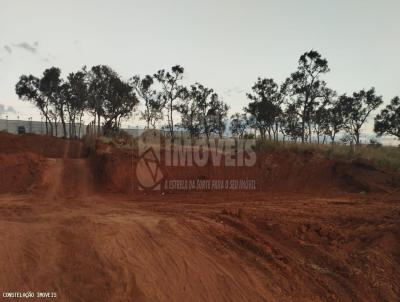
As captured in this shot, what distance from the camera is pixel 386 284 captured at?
562 centimetres

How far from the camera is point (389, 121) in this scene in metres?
34.6

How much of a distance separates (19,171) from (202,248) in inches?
411

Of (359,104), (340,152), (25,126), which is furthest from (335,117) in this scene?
(25,126)

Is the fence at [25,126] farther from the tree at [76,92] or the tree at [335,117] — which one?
the tree at [335,117]

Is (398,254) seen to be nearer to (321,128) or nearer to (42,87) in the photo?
(321,128)

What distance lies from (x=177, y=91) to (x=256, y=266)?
104ft

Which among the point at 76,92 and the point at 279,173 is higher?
the point at 76,92

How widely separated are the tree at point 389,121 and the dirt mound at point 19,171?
100 feet

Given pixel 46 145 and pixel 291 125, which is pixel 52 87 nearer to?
pixel 46 145

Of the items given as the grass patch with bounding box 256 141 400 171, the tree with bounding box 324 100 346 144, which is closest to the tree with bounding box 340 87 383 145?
the tree with bounding box 324 100 346 144

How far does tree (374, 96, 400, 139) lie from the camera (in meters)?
34.2

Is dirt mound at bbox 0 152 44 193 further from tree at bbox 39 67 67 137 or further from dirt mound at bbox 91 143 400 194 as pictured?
tree at bbox 39 67 67 137

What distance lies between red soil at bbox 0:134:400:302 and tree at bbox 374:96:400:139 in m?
25.8

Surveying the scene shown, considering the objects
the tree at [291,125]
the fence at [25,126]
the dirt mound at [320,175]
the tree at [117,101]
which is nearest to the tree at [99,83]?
the tree at [117,101]
